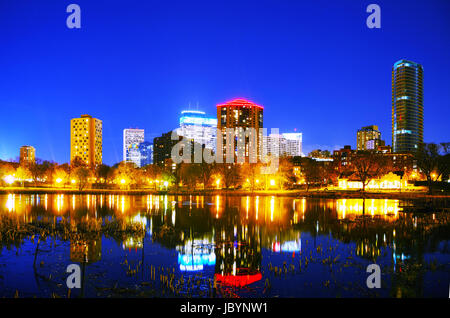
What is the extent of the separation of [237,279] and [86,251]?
11.0 metres

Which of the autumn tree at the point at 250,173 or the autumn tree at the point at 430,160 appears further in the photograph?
the autumn tree at the point at 250,173

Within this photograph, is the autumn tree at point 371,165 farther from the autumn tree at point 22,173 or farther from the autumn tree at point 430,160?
the autumn tree at point 22,173

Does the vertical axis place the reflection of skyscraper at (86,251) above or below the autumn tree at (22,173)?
below

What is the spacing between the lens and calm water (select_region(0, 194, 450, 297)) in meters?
14.9

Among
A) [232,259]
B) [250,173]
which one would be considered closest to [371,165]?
[250,173]

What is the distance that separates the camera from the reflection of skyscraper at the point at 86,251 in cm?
1917

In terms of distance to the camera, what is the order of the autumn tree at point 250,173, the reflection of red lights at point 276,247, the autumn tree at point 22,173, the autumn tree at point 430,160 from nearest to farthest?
the reflection of red lights at point 276,247, the autumn tree at point 430,160, the autumn tree at point 250,173, the autumn tree at point 22,173

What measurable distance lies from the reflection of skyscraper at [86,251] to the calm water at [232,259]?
0.21 ft

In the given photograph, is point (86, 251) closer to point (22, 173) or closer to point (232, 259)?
point (232, 259)

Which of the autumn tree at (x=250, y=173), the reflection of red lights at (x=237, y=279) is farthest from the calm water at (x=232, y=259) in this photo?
the autumn tree at (x=250, y=173)

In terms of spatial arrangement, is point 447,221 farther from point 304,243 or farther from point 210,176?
point 210,176

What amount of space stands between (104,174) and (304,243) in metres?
108

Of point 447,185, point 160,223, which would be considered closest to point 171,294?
point 160,223

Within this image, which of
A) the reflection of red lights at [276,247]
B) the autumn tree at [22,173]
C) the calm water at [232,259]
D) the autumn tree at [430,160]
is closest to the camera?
the calm water at [232,259]
